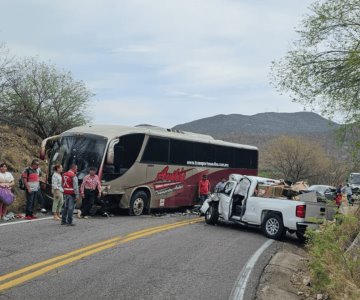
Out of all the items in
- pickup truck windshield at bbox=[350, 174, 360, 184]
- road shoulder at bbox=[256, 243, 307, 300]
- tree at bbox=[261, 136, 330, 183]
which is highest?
tree at bbox=[261, 136, 330, 183]

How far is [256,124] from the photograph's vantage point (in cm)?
12531

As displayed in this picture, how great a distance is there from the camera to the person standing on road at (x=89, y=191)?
15211 millimetres

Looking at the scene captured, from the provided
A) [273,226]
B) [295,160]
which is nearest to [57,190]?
[273,226]

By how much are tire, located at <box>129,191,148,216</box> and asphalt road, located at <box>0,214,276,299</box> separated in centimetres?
340

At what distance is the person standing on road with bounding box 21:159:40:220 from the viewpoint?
554 inches

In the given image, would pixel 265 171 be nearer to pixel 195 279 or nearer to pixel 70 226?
pixel 70 226

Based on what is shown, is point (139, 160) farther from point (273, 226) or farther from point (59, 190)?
point (273, 226)

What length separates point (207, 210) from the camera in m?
16.8

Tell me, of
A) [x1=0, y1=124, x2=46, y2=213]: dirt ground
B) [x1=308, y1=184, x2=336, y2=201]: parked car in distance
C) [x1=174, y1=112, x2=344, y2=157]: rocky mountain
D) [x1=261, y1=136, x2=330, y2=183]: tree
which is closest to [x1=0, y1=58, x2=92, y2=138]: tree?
[x1=0, y1=124, x2=46, y2=213]: dirt ground

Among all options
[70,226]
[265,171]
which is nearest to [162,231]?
[70,226]

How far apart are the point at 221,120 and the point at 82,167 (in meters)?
113

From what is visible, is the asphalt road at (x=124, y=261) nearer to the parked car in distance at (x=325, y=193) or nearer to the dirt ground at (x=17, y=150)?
the parked car in distance at (x=325, y=193)

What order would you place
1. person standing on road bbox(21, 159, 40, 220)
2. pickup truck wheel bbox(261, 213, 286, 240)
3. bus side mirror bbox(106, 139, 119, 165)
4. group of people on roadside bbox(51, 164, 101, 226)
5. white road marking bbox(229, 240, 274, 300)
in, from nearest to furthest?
1. white road marking bbox(229, 240, 274, 300)
2. group of people on roadside bbox(51, 164, 101, 226)
3. pickup truck wheel bbox(261, 213, 286, 240)
4. person standing on road bbox(21, 159, 40, 220)
5. bus side mirror bbox(106, 139, 119, 165)

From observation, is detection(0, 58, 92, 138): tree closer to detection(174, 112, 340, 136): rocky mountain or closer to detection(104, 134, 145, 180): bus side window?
detection(104, 134, 145, 180): bus side window
